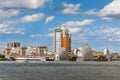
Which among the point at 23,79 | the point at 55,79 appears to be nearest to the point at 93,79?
the point at 55,79

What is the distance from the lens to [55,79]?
80.8 meters

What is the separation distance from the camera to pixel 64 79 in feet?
263

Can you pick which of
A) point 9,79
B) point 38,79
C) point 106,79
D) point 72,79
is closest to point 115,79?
point 106,79

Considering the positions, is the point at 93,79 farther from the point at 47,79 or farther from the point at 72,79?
the point at 47,79

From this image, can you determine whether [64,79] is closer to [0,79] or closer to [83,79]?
[83,79]

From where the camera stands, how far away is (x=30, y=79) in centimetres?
8131

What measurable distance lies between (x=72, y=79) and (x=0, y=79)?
46.1ft

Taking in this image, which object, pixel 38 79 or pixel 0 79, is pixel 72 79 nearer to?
pixel 38 79

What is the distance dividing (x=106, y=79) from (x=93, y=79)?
2534mm

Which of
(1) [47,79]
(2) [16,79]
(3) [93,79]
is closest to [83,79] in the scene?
(3) [93,79]

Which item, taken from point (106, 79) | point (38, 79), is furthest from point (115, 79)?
point (38, 79)

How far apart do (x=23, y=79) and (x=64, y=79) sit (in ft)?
26.3

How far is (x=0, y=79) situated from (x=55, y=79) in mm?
10775

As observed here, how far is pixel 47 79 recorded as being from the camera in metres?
81.3
